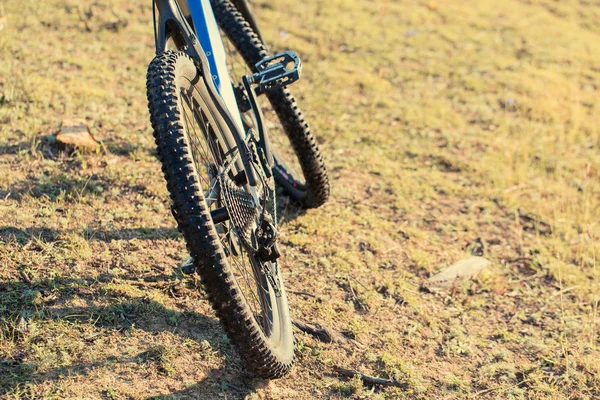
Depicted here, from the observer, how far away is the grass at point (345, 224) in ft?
10.5

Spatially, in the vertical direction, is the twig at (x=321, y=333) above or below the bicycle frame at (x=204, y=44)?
below

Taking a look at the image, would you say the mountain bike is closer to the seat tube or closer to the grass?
the seat tube

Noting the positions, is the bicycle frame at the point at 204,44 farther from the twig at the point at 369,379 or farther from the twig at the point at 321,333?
the twig at the point at 369,379

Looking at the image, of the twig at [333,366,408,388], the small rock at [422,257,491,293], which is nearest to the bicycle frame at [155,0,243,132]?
the twig at [333,366,408,388]

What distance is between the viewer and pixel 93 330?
10.4 ft

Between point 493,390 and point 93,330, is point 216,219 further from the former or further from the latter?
point 493,390

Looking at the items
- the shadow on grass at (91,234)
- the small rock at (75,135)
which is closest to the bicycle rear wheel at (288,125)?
the shadow on grass at (91,234)

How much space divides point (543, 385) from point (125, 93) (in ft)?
12.2

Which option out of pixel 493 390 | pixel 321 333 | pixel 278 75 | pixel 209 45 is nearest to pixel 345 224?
pixel 321 333

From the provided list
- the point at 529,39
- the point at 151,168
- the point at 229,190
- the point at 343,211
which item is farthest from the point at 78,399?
the point at 529,39

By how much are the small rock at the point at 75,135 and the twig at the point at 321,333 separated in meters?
1.97

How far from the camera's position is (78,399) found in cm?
278

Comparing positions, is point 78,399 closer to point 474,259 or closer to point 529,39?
point 474,259

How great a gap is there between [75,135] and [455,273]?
264cm
